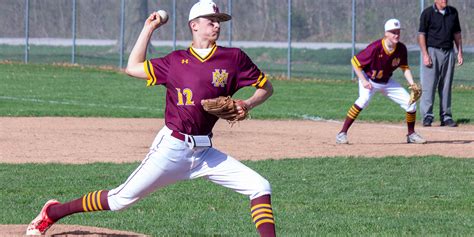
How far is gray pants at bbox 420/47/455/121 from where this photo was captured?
1733cm

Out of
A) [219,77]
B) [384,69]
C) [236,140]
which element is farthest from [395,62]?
[219,77]

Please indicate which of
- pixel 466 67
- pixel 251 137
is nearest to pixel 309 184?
pixel 251 137

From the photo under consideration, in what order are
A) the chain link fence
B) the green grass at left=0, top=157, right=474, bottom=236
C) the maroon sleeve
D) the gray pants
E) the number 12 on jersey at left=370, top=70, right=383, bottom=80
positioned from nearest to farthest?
the maroon sleeve, the green grass at left=0, top=157, right=474, bottom=236, the number 12 on jersey at left=370, top=70, right=383, bottom=80, the gray pants, the chain link fence

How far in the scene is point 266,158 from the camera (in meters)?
13.1

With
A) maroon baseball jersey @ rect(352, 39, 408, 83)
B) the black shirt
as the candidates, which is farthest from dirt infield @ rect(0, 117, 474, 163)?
the black shirt

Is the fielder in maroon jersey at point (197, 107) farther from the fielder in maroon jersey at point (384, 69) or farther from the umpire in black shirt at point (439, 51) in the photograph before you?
the umpire in black shirt at point (439, 51)

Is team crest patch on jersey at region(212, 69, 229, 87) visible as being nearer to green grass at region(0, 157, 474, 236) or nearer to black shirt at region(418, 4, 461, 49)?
green grass at region(0, 157, 474, 236)

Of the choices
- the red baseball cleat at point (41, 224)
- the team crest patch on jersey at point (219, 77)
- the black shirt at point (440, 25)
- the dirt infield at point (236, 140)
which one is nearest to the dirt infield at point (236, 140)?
the dirt infield at point (236, 140)

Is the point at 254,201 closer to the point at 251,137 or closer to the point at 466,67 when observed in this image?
the point at 251,137

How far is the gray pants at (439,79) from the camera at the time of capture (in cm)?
1733

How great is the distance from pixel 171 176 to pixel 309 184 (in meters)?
4.05

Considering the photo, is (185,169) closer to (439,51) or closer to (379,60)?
(379,60)

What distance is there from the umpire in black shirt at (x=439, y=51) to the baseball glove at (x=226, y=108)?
10.1 m

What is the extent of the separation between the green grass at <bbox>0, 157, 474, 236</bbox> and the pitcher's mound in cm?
33
